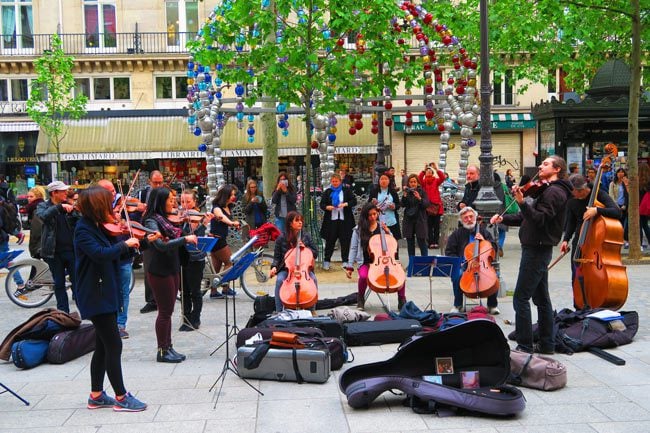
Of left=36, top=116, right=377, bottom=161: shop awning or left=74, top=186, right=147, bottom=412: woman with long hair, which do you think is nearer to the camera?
left=74, top=186, right=147, bottom=412: woman with long hair

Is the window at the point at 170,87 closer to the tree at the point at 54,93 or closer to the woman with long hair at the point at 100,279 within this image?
the tree at the point at 54,93

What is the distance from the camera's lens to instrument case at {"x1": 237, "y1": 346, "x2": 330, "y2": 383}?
6.31 metres

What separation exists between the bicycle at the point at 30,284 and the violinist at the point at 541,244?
220 inches

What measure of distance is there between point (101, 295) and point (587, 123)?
13674 millimetres

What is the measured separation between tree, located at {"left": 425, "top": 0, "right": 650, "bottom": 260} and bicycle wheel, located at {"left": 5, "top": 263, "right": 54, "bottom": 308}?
8.85 m

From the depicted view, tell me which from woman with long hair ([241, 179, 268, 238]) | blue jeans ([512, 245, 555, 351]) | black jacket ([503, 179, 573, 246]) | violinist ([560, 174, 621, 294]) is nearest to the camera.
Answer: black jacket ([503, 179, 573, 246])

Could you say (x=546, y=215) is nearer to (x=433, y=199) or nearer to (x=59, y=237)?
(x=59, y=237)

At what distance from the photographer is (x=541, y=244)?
6.86m

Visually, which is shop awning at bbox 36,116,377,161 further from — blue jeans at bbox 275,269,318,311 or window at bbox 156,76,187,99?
blue jeans at bbox 275,269,318,311

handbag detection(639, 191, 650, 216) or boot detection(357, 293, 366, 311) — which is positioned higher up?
handbag detection(639, 191, 650, 216)

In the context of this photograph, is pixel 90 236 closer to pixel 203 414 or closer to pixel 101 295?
pixel 101 295

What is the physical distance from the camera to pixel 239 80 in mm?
12078

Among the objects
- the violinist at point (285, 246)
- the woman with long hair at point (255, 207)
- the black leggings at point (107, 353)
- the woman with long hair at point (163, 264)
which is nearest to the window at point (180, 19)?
the woman with long hair at point (255, 207)

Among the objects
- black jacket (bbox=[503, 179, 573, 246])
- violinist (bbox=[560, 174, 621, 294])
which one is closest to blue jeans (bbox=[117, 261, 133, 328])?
black jacket (bbox=[503, 179, 573, 246])
